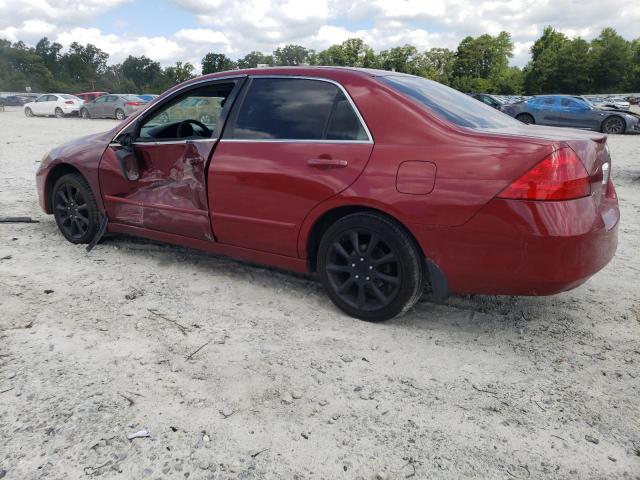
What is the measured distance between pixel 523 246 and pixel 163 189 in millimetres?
2788

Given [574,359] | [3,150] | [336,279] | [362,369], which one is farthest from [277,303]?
[3,150]

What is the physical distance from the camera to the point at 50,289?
388cm

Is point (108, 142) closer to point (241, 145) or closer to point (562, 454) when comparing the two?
point (241, 145)

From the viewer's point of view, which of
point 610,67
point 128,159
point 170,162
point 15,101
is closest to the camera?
point 170,162

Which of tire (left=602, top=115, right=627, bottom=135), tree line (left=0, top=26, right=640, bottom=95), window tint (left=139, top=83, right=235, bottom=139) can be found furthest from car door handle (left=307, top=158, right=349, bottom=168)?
tree line (left=0, top=26, right=640, bottom=95)

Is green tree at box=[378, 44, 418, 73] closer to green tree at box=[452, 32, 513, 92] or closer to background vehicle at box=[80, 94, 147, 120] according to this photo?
green tree at box=[452, 32, 513, 92]

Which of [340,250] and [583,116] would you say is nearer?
[340,250]

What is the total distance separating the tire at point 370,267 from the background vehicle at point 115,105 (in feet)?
79.4

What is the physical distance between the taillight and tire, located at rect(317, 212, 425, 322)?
2.30ft

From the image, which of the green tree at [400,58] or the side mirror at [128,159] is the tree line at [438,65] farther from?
the side mirror at [128,159]

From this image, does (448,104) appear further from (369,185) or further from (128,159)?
(128,159)

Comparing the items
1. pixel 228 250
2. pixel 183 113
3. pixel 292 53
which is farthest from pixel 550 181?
pixel 292 53

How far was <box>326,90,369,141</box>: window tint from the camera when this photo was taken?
3.27m

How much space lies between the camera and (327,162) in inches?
130
